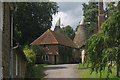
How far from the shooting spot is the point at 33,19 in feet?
145

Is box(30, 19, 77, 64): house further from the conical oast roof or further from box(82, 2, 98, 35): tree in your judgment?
box(82, 2, 98, 35): tree

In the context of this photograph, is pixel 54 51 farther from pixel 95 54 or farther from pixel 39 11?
pixel 95 54

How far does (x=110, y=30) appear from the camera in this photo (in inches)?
575

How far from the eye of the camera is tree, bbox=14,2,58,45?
41531 mm

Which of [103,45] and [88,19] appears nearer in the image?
[103,45]

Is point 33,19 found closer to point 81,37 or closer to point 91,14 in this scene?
point 81,37

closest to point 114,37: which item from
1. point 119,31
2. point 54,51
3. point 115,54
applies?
point 119,31

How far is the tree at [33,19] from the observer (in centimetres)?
4153

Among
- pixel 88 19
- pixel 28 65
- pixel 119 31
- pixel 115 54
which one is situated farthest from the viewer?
pixel 88 19

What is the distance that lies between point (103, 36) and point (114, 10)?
221 cm

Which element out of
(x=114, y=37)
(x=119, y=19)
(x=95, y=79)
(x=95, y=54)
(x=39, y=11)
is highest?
(x=39, y=11)

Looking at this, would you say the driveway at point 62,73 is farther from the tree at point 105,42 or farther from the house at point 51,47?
the house at point 51,47

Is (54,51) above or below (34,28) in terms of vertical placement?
below

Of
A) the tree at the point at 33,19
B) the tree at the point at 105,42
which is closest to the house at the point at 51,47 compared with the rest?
the tree at the point at 33,19
